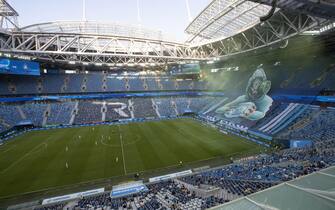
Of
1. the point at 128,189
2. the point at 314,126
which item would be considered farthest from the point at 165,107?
the point at 128,189

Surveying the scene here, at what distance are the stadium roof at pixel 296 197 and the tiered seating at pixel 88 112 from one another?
5273 cm

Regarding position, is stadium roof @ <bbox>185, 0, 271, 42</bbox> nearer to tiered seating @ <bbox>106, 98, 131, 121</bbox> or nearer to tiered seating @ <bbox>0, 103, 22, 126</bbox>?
tiered seating @ <bbox>106, 98, 131, 121</bbox>

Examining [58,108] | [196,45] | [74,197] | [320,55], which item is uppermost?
[196,45]

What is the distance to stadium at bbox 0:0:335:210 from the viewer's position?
1614 centimetres

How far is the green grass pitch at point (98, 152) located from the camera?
2243 centimetres

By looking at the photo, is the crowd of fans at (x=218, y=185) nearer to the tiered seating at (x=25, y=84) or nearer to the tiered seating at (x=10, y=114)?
the tiered seating at (x=10, y=114)

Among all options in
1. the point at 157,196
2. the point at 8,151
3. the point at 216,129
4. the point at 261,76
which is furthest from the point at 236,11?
the point at 8,151

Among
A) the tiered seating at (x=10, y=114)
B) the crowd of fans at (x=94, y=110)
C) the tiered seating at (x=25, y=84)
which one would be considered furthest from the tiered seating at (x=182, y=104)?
the tiered seating at (x=25, y=84)

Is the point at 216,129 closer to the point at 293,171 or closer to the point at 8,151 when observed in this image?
the point at 293,171

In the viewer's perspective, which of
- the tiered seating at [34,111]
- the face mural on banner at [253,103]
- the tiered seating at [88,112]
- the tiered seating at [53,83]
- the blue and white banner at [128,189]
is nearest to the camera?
the blue and white banner at [128,189]

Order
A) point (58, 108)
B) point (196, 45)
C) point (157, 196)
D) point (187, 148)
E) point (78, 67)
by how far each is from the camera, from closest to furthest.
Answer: point (157, 196) → point (187, 148) → point (196, 45) → point (58, 108) → point (78, 67)

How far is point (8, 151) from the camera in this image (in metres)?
31.3

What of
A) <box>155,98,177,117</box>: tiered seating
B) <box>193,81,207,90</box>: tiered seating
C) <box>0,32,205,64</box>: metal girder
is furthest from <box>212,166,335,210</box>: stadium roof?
<box>193,81,207,90</box>: tiered seating

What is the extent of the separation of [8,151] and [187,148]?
29681mm
